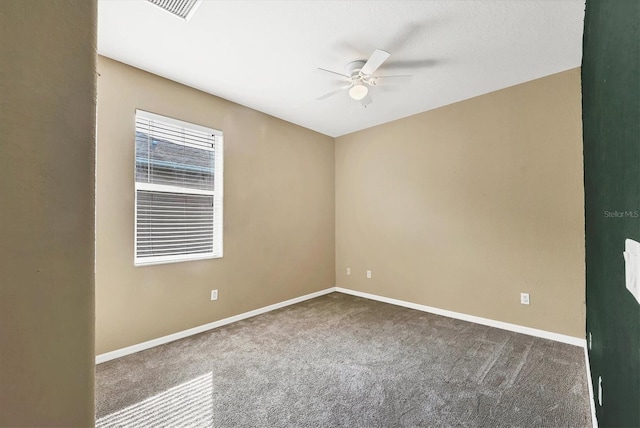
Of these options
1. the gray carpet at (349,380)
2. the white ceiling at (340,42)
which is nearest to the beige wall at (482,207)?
the white ceiling at (340,42)

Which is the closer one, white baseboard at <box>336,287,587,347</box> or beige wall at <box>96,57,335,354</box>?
beige wall at <box>96,57,335,354</box>

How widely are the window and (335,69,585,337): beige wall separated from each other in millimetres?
2263

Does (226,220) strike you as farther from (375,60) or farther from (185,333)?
(375,60)

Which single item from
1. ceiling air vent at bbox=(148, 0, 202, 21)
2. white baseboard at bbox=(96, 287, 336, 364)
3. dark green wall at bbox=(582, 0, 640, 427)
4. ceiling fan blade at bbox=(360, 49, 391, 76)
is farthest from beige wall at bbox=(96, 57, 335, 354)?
dark green wall at bbox=(582, 0, 640, 427)

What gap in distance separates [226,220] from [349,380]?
7.17 ft

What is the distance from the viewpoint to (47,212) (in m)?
0.52

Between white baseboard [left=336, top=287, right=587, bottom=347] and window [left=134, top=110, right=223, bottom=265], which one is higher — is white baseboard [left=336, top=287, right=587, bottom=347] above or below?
below

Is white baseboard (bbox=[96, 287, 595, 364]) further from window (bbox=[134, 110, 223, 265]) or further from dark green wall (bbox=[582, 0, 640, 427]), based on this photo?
dark green wall (bbox=[582, 0, 640, 427])

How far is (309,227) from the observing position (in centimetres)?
452

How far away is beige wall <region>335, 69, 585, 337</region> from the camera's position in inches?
112

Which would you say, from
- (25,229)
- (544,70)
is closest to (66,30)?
(25,229)

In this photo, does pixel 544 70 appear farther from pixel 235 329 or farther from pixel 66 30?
pixel 235 329

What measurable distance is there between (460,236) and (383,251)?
1131mm
